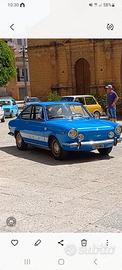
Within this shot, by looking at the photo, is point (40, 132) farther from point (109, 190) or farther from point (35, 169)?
point (109, 190)

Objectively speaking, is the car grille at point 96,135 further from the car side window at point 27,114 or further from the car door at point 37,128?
the car side window at point 27,114

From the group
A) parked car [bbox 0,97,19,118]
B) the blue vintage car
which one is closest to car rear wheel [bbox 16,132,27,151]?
the blue vintage car

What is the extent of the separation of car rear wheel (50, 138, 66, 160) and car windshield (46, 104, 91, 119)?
65 cm

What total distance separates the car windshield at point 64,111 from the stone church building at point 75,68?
13.4 meters

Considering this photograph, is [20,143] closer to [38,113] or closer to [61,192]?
[38,113]

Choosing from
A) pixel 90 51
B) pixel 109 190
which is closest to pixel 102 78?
pixel 90 51

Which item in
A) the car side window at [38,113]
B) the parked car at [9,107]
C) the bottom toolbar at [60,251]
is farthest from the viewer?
the parked car at [9,107]

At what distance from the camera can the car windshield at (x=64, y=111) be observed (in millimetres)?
8710

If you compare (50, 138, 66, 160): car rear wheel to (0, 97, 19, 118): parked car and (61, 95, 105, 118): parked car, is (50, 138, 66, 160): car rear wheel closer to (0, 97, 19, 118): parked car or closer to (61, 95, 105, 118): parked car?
(61, 95, 105, 118): parked car

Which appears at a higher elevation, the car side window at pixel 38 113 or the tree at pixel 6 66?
the tree at pixel 6 66

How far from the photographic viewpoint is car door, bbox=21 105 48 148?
8.62 m

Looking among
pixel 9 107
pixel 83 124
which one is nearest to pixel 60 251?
pixel 83 124

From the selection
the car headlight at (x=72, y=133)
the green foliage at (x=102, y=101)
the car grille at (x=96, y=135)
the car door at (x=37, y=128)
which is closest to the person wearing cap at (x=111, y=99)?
the car door at (x=37, y=128)
